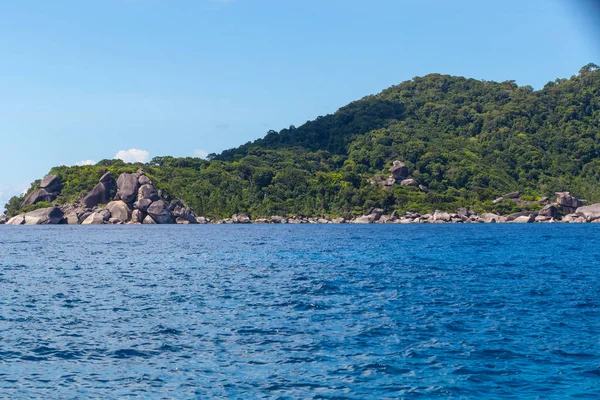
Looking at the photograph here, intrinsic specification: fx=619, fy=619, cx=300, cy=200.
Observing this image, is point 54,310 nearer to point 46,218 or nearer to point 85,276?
point 85,276

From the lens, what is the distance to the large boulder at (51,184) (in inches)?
6969

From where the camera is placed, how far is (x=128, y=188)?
15838cm

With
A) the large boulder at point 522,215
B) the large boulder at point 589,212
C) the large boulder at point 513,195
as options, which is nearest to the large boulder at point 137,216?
the large boulder at point 522,215

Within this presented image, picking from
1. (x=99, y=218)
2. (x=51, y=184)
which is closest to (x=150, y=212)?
(x=99, y=218)

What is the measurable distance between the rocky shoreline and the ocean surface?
115008mm

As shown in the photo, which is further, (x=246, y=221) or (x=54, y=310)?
(x=246, y=221)

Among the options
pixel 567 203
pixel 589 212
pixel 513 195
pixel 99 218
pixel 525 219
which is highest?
pixel 513 195

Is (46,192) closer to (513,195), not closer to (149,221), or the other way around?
(149,221)

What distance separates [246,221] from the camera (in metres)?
179

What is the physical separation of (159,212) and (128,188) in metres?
11.0

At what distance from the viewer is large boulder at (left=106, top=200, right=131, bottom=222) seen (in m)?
156

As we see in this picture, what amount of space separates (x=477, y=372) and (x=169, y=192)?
160628 mm

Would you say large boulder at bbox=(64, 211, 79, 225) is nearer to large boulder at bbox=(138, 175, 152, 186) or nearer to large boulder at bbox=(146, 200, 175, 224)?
large boulder at bbox=(138, 175, 152, 186)

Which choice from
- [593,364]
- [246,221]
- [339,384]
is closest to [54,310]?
[339,384]
